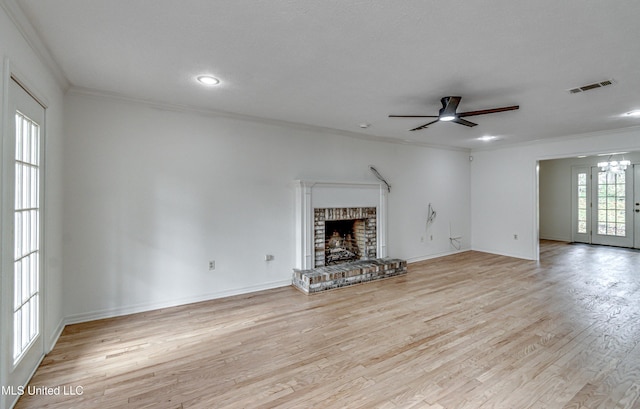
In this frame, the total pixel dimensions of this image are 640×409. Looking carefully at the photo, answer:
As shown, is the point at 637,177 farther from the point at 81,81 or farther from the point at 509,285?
the point at 81,81

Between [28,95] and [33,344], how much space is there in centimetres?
190

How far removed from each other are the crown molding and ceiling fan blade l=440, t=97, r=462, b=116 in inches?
138

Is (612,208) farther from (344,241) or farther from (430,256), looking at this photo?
(344,241)

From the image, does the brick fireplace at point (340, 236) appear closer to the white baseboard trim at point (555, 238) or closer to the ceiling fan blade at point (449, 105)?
the ceiling fan blade at point (449, 105)

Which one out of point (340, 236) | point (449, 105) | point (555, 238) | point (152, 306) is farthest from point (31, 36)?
point (555, 238)

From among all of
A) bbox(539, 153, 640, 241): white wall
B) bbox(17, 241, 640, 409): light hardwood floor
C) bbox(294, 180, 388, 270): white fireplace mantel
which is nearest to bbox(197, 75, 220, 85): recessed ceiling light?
bbox(294, 180, 388, 270): white fireplace mantel

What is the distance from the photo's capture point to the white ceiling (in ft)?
5.74

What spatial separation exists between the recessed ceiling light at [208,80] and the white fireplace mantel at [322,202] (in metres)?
1.86

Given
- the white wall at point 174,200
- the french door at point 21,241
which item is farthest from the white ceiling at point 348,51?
the french door at point 21,241

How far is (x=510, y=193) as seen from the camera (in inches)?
248

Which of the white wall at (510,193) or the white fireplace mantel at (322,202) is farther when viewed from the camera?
the white wall at (510,193)

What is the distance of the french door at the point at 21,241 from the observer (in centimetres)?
175

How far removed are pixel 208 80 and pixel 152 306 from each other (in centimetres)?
273

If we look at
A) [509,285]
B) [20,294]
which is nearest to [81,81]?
[20,294]
